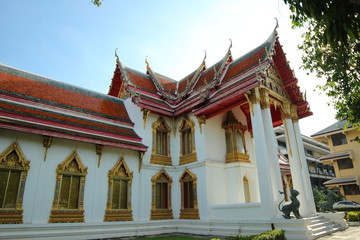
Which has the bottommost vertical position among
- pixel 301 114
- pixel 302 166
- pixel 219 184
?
pixel 219 184

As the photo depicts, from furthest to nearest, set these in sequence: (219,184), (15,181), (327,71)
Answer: (219,184) < (327,71) < (15,181)

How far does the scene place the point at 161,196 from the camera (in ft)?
36.9

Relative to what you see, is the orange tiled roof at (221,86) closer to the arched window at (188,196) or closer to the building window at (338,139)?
the arched window at (188,196)

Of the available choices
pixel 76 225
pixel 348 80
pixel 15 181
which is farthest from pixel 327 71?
pixel 15 181

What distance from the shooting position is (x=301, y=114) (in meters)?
13.0

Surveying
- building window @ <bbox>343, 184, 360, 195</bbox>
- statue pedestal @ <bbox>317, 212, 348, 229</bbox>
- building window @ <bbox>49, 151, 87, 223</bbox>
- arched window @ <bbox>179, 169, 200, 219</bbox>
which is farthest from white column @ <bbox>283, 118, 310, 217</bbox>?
building window @ <bbox>343, 184, 360, 195</bbox>

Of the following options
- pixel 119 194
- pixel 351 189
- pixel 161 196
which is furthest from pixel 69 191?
pixel 351 189

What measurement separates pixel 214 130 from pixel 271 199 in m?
4.40

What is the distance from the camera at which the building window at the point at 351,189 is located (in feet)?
73.9

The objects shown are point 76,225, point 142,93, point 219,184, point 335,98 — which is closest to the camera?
point 76,225

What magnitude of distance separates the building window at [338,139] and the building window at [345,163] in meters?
1.63

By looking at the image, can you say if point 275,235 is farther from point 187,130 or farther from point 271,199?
point 187,130

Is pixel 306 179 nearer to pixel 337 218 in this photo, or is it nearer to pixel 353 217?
pixel 337 218

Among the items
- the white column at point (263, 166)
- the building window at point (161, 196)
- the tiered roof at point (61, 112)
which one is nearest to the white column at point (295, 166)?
the white column at point (263, 166)
